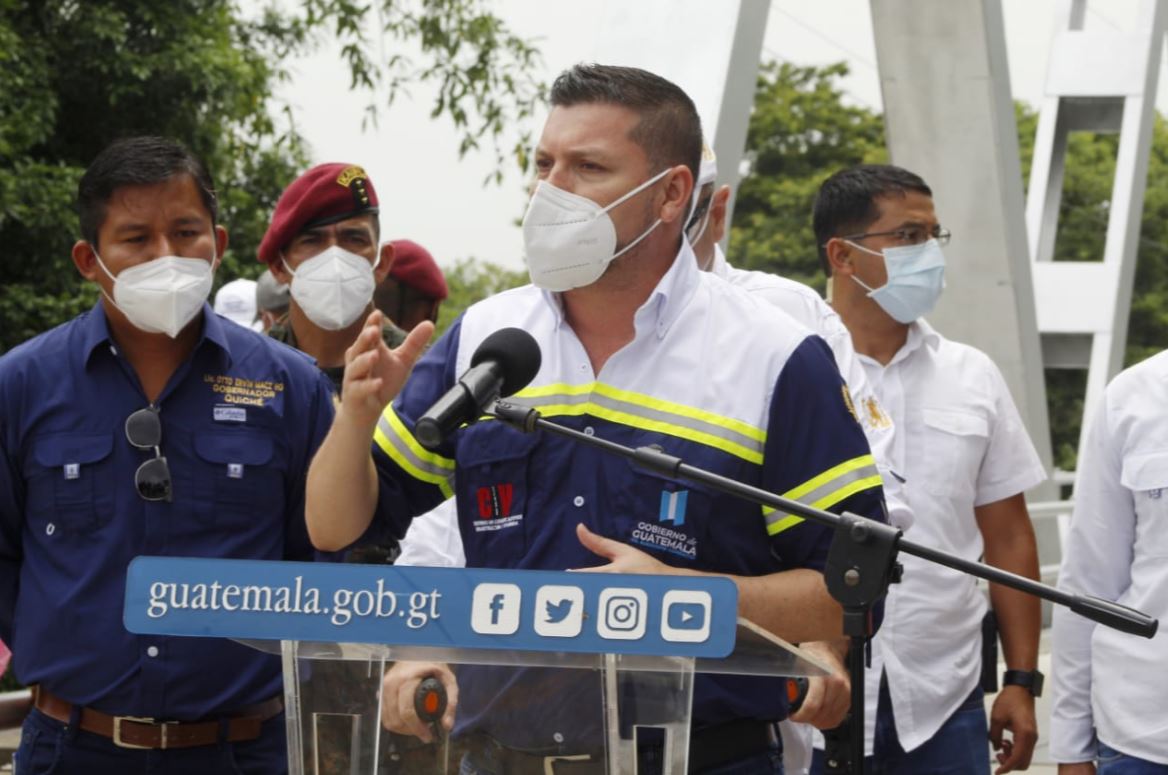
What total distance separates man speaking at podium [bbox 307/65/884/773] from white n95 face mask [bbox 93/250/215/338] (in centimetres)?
93

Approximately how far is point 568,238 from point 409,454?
470mm

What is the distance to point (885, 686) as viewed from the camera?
459cm

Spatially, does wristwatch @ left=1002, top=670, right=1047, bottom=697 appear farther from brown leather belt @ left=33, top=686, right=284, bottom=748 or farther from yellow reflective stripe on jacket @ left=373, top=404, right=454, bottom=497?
yellow reflective stripe on jacket @ left=373, top=404, right=454, bottom=497

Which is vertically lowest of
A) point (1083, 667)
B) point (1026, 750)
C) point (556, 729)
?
point (1026, 750)

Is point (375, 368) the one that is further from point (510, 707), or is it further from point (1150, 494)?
point (1150, 494)

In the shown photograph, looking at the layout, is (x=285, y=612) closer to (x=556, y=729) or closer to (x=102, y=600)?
(x=556, y=729)

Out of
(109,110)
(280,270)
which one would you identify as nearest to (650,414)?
(280,270)

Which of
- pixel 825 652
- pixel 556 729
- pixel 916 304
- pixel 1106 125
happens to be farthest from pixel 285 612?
pixel 1106 125

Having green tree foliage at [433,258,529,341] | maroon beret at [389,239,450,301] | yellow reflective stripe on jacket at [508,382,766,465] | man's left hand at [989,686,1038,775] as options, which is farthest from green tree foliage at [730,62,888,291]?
yellow reflective stripe on jacket at [508,382,766,465]

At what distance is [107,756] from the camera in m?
3.74

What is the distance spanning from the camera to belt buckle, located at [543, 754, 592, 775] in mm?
2416

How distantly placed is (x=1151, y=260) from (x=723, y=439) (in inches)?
1794

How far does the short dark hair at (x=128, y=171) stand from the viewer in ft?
12.9

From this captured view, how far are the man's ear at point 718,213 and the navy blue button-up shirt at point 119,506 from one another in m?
1.16
